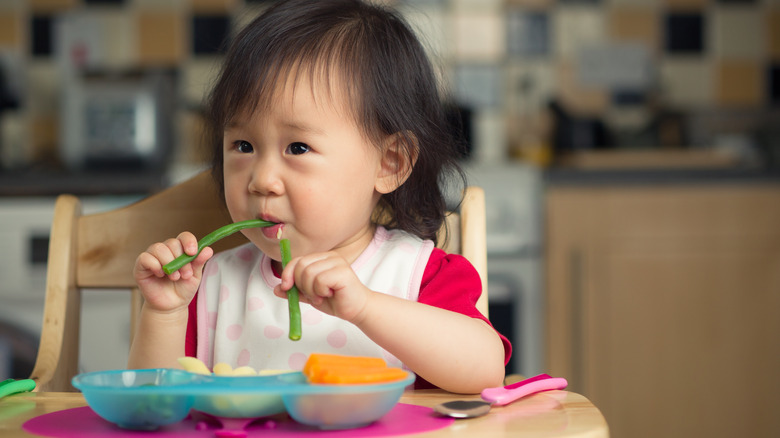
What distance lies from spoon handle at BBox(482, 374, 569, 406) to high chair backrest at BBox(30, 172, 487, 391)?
24 cm

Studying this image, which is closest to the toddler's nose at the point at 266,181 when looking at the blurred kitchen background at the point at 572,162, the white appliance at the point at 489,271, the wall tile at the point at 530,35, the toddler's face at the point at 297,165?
the toddler's face at the point at 297,165

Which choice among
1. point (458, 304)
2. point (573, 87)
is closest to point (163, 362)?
point (458, 304)

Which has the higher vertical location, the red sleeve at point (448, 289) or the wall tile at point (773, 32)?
the wall tile at point (773, 32)

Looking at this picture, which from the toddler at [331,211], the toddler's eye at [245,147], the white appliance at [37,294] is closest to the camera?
the toddler at [331,211]

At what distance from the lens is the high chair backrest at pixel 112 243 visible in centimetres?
99

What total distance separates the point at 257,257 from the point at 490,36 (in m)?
2.04

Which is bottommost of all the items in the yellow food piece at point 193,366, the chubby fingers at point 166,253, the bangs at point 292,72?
the yellow food piece at point 193,366

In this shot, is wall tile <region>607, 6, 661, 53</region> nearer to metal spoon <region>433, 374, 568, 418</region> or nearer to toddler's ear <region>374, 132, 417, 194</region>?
toddler's ear <region>374, 132, 417, 194</region>

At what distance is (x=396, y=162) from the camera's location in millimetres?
990

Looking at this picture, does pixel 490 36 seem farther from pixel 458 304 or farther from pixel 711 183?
pixel 458 304

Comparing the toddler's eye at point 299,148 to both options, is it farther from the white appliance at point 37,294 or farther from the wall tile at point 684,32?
the wall tile at point 684,32

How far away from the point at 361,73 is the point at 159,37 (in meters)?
2.17

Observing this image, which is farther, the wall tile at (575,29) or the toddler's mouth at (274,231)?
the wall tile at (575,29)

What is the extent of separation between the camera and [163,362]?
0.90m
